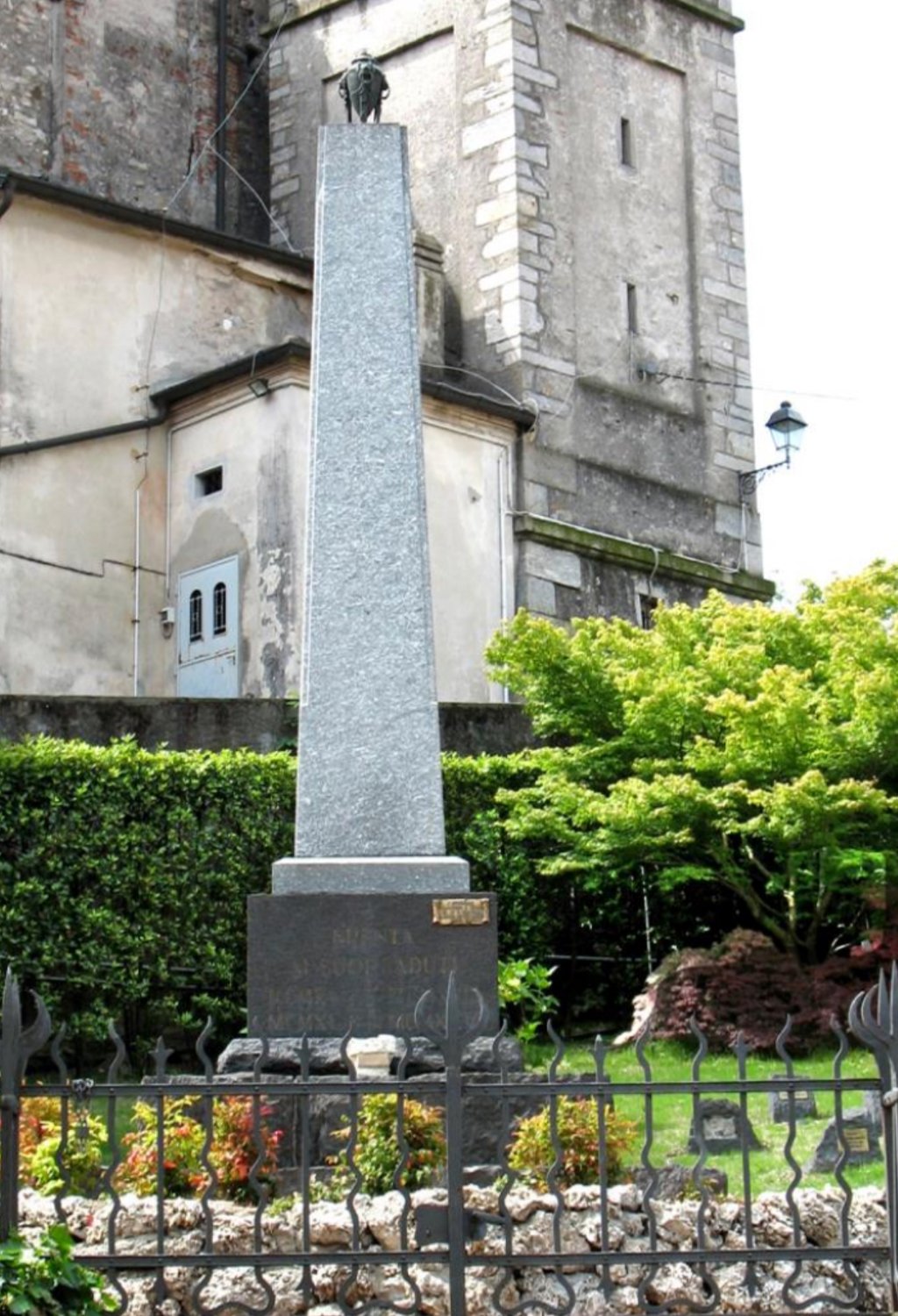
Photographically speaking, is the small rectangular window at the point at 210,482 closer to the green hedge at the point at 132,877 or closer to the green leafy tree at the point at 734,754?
the green leafy tree at the point at 734,754

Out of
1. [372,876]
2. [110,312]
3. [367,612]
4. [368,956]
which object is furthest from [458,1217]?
[110,312]

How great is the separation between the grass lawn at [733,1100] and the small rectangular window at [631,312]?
525 inches

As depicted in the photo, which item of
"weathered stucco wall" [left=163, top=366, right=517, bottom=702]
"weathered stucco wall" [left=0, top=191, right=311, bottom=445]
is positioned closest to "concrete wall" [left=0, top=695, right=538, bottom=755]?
"weathered stucco wall" [left=163, top=366, right=517, bottom=702]

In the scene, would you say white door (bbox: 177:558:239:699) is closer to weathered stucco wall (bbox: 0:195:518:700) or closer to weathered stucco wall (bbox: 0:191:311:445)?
weathered stucco wall (bbox: 0:195:518:700)

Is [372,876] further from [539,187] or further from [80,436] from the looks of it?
[539,187]

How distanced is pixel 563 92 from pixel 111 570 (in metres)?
8.09

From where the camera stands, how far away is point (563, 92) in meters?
27.8

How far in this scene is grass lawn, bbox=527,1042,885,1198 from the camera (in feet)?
38.0

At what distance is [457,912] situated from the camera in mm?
11555

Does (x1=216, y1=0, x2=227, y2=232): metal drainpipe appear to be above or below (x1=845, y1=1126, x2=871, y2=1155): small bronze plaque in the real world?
above

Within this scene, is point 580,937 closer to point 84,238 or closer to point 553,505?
point 553,505

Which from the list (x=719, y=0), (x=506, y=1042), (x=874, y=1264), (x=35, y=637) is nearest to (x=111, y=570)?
(x=35, y=637)

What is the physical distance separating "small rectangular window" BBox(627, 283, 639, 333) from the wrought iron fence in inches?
728

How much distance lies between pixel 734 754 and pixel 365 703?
18.3ft
